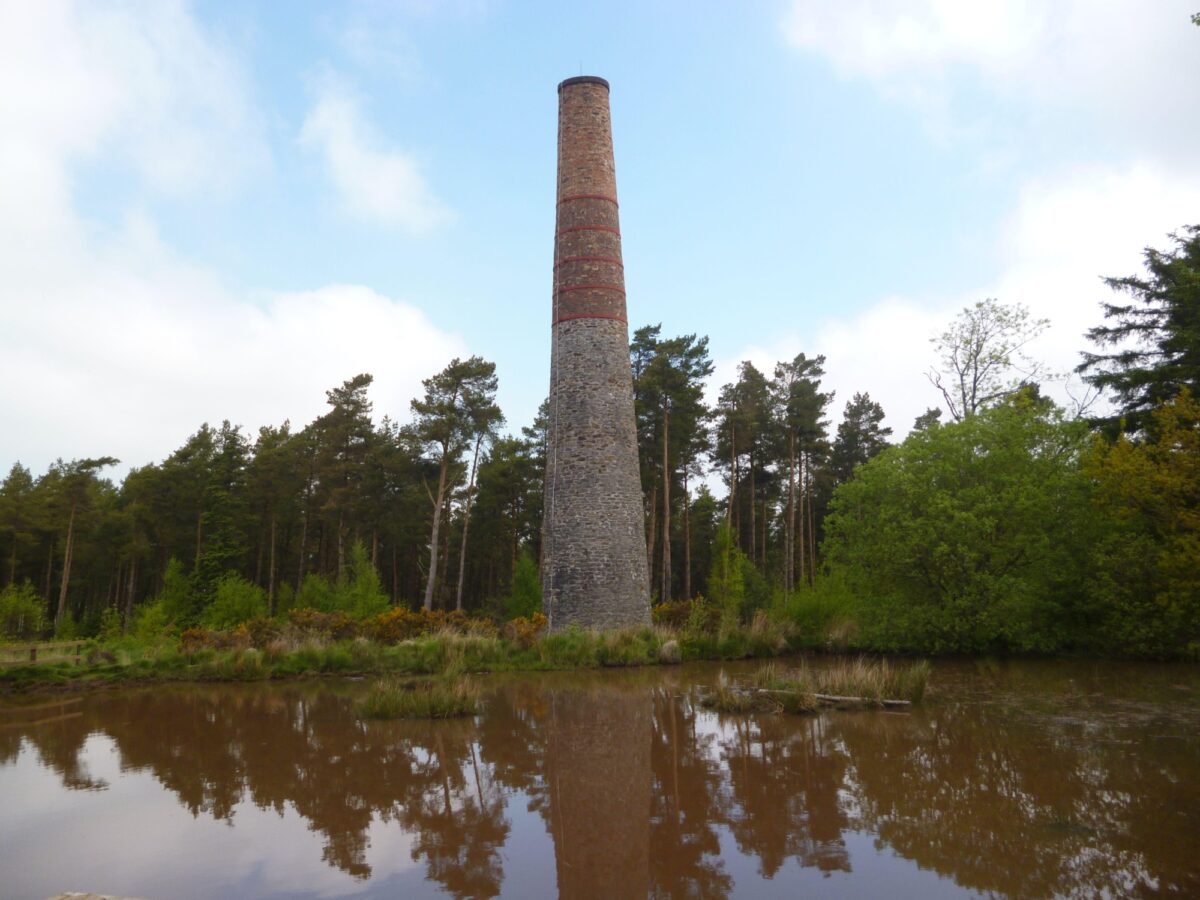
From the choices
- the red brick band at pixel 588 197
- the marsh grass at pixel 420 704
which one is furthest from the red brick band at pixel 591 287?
the marsh grass at pixel 420 704

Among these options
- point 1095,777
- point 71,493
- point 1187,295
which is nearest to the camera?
point 1095,777

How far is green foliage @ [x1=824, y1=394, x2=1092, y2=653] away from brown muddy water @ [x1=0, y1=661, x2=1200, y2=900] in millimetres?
6426

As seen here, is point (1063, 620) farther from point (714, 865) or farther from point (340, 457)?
point (340, 457)

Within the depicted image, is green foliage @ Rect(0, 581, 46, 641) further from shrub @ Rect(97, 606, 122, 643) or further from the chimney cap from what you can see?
the chimney cap

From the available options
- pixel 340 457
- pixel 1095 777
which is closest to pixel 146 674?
pixel 1095 777

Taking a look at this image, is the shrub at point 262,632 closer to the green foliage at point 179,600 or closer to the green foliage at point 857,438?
the green foliage at point 179,600

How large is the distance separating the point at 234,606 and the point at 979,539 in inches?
747

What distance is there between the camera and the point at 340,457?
102 ft

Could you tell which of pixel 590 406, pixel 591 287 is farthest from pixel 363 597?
pixel 591 287

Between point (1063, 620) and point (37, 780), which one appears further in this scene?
point (1063, 620)

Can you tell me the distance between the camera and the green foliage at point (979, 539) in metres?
17.1

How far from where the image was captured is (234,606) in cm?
2219

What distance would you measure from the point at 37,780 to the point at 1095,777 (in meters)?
9.43

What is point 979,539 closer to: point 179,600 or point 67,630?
point 179,600
